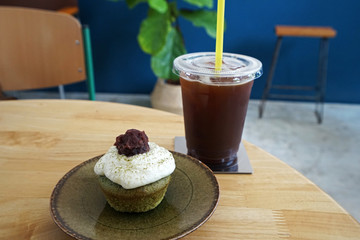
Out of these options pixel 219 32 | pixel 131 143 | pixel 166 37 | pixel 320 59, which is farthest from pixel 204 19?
pixel 131 143

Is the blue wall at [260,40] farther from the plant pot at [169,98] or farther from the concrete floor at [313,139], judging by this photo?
the plant pot at [169,98]

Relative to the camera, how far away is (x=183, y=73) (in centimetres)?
70

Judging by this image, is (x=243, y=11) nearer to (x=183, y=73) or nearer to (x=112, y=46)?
(x=112, y=46)

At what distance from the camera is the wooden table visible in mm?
548

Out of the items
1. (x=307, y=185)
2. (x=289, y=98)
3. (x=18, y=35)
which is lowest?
(x=289, y=98)

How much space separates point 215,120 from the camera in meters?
0.72

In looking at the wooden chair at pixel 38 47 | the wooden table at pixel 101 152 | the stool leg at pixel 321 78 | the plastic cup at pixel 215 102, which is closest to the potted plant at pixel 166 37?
the wooden chair at pixel 38 47

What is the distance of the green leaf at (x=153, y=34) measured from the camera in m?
2.23

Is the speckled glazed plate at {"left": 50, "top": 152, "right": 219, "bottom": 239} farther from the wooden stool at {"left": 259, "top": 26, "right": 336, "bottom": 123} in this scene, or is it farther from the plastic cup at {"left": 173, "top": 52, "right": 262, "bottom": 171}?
the wooden stool at {"left": 259, "top": 26, "right": 336, "bottom": 123}

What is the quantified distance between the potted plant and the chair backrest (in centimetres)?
74

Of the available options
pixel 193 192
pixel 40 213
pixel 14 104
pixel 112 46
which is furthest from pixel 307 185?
pixel 112 46

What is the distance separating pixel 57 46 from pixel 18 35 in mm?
162

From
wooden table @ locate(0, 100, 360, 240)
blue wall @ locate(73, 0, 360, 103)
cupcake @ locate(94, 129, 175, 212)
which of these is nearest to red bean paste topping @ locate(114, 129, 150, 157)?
cupcake @ locate(94, 129, 175, 212)

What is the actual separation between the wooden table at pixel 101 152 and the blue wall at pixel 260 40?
Answer: 199cm
